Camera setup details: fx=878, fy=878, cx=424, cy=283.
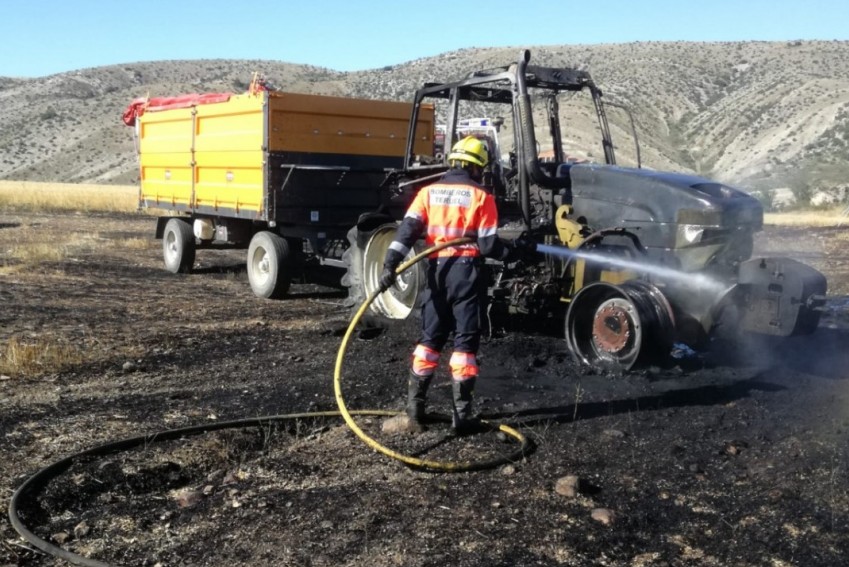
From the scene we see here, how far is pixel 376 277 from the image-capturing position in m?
9.55

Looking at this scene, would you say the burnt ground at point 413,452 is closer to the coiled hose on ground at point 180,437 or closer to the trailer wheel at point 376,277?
the coiled hose on ground at point 180,437

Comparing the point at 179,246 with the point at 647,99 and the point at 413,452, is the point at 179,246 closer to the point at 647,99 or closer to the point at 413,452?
the point at 413,452

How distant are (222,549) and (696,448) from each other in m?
2.85

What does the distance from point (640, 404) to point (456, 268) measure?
1755 millimetres

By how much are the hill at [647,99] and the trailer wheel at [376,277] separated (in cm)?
3094

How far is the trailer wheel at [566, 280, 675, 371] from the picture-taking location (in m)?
6.71

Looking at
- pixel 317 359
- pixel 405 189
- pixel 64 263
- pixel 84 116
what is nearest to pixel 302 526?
pixel 317 359

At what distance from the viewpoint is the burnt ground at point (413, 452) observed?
4051 millimetres

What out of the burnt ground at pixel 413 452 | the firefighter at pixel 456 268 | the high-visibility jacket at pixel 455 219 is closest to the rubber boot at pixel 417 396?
the firefighter at pixel 456 268

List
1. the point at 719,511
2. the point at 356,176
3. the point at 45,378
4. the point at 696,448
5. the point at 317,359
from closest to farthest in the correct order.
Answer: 1. the point at 719,511
2. the point at 696,448
3. the point at 45,378
4. the point at 317,359
5. the point at 356,176

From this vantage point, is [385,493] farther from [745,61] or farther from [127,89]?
[127,89]

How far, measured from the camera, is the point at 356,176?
11344mm

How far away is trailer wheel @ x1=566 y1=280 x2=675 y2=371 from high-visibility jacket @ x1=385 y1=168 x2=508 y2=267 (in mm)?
1661

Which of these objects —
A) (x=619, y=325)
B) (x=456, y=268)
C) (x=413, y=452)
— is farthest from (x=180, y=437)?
(x=619, y=325)
